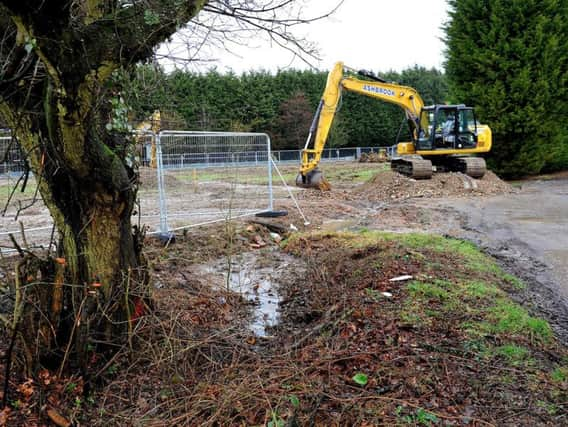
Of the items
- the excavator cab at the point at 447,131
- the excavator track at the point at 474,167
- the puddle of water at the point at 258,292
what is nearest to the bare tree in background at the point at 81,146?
the puddle of water at the point at 258,292

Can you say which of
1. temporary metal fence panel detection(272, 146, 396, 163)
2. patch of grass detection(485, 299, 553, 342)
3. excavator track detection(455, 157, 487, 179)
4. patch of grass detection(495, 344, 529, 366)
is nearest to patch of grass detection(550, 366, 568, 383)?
patch of grass detection(495, 344, 529, 366)

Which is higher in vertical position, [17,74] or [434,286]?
[17,74]

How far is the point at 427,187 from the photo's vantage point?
15.0 meters

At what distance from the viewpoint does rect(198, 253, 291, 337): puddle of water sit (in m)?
4.59

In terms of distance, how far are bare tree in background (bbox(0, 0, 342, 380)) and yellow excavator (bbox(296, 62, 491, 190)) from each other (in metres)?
11.7

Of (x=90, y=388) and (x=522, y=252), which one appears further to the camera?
(x=522, y=252)

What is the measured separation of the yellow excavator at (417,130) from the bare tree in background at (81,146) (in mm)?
11651

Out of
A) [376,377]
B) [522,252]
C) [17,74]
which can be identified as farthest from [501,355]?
[522,252]

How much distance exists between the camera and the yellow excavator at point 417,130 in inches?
587

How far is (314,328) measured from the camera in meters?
4.02

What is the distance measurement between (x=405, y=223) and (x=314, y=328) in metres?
6.10

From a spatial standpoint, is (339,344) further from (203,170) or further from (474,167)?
(474,167)

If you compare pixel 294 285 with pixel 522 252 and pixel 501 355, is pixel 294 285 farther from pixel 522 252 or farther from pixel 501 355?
pixel 522 252

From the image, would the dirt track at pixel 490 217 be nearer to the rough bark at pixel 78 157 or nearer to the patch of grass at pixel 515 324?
the patch of grass at pixel 515 324
